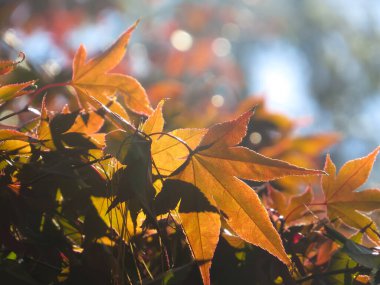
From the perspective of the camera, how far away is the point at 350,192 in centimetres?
Result: 60

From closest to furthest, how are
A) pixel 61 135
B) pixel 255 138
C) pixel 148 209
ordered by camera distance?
pixel 148 209
pixel 61 135
pixel 255 138

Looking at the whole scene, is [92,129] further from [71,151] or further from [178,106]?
[178,106]

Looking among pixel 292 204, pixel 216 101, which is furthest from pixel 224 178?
pixel 216 101

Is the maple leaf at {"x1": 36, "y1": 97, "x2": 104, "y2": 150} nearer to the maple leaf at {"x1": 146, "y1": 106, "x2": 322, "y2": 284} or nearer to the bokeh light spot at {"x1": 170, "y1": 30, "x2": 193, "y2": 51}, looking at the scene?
the maple leaf at {"x1": 146, "y1": 106, "x2": 322, "y2": 284}

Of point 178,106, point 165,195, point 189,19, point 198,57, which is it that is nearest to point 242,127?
point 165,195

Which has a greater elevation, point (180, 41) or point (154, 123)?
point (154, 123)

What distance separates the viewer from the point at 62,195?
537mm

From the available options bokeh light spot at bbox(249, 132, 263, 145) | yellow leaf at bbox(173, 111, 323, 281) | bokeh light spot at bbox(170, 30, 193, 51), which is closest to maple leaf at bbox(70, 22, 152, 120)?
yellow leaf at bbox(173, 111, 323, 281)

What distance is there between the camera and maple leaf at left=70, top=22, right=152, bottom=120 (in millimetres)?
663

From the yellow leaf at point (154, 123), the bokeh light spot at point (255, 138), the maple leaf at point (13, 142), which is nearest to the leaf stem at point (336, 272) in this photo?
the yellow leaf at point (154, 123)

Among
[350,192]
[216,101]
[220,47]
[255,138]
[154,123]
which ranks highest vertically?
[154,123]

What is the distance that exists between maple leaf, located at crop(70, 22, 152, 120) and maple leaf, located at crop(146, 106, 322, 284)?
0.18m

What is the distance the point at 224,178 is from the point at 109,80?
0.89 ft

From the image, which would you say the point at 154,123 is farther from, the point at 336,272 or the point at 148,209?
the point at 336,272
